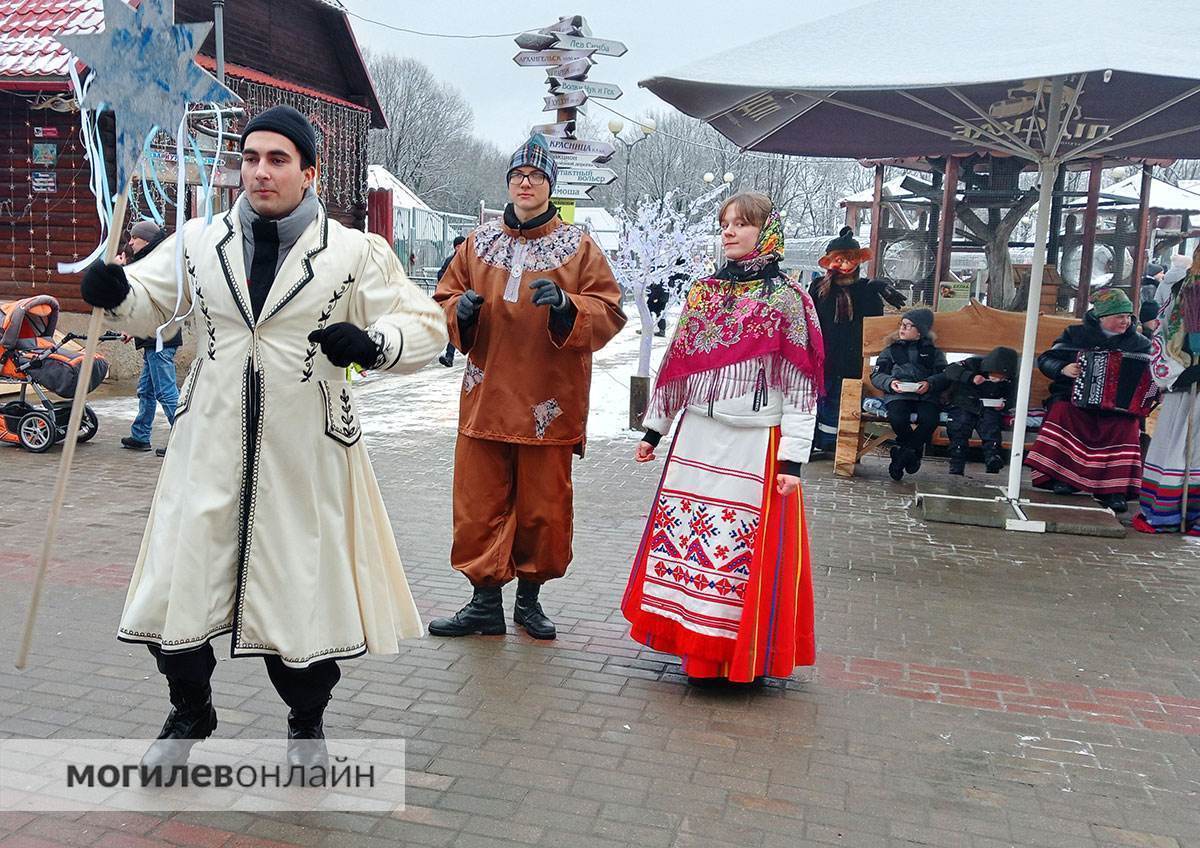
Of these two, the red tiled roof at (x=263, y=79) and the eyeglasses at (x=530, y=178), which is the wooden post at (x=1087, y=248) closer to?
the eyeglasses at (x=530, y=178)

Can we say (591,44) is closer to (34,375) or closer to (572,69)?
(572,69)

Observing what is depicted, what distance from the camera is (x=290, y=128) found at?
9.98 feet

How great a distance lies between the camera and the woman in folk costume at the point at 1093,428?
7.77 meters

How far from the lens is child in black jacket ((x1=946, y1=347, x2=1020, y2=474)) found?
8.83 metres

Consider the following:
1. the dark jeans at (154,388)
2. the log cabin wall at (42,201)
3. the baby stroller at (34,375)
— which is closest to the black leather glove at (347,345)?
the dark jeans at (154,388)

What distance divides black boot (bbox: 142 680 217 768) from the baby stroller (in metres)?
6.05

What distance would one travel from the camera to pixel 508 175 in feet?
15.0

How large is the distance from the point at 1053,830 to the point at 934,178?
12.4 metres

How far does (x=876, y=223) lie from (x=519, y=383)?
431 inches

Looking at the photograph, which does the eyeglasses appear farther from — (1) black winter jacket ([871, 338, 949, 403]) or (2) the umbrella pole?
(1) black winter jacket ([871, 338, 949, 403])

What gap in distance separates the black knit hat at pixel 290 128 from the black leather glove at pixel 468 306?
1271mm

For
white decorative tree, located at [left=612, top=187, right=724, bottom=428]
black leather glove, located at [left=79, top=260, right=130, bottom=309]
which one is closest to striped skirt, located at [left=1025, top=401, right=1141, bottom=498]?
white decorative tree, located at [left=612, top=187, right=724, bottom=428]

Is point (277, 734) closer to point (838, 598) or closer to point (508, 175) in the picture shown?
point (508, 175)

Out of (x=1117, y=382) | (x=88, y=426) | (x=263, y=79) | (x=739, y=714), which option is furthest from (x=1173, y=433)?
(x=263, y=79)
